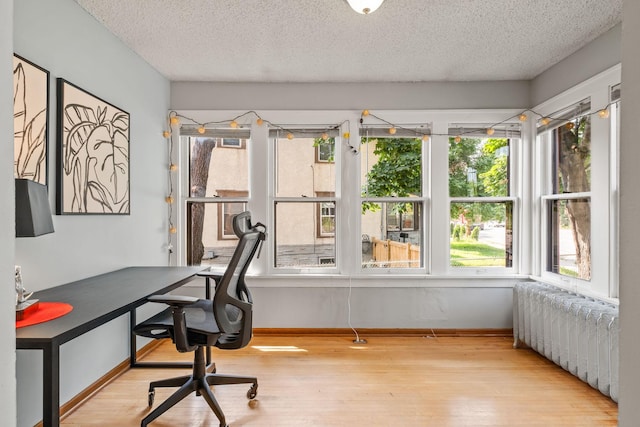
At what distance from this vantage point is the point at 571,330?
273cm

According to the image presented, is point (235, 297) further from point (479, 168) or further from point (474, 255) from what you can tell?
point (479, 168)

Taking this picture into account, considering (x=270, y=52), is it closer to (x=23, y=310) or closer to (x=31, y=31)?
(x=31, y=31)

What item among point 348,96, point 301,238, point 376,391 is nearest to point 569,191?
point 348,96

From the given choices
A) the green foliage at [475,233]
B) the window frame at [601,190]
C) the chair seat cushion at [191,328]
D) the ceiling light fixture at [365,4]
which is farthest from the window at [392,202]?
the chair seat cushion at [191,328]

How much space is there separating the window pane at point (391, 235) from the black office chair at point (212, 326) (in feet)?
5.59

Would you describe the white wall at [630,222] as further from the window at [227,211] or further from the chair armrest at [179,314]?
the window at [227,211]

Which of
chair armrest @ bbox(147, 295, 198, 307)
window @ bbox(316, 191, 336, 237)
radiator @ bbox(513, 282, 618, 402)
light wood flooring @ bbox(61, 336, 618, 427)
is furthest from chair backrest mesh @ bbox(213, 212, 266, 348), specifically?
radiator @ bbox(513, 282, 618, 402)

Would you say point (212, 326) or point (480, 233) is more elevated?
point (480, 233)

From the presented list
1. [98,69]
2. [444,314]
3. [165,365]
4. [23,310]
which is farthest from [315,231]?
[23,310]

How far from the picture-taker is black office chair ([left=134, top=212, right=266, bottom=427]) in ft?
6.79

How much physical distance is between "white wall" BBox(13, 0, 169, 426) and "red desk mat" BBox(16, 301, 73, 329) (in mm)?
352

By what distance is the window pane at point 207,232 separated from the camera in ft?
12.7

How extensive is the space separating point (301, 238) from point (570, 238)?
92.5 inches

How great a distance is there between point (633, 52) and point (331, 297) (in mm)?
3411
